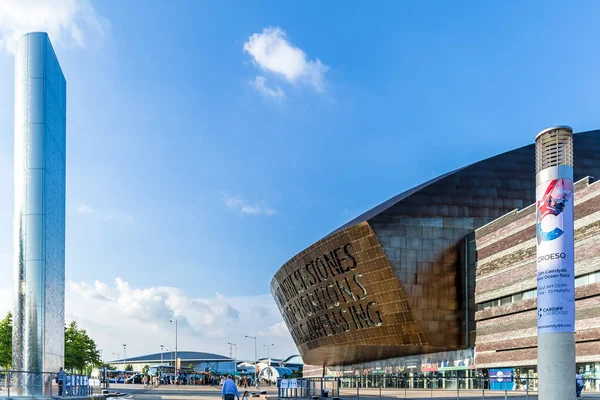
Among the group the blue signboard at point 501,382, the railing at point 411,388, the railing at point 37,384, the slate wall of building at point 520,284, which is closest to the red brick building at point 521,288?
the slate wall of building at point 520,284

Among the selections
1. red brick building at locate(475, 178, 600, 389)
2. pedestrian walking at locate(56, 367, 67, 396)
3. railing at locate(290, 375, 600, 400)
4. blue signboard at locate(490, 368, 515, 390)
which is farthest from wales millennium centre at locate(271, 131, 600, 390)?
pedestrian walking at locate(56, 367, 67, 396)

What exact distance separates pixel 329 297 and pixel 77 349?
41.5 metres

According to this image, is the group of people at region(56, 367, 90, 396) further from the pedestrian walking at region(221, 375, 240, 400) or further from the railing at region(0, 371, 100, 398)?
the pedestrian walking at region(221, 375, 240, 400)

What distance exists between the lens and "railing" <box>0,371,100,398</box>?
2676cm

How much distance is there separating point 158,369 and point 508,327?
301 feet

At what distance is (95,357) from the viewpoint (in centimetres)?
10412

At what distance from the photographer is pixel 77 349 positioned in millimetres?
95125

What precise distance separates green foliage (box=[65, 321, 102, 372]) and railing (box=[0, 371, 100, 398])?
6120cm

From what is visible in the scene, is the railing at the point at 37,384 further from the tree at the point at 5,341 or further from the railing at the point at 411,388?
the tree at the point at 5,341

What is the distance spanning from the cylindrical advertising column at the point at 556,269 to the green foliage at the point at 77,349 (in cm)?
8022

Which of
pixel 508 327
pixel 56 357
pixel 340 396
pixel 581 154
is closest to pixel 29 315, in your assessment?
pixel 56 357

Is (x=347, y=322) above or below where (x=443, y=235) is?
below

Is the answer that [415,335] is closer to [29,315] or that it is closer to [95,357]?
[29,315]

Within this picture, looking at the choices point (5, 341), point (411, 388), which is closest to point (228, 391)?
point (411, 388)
